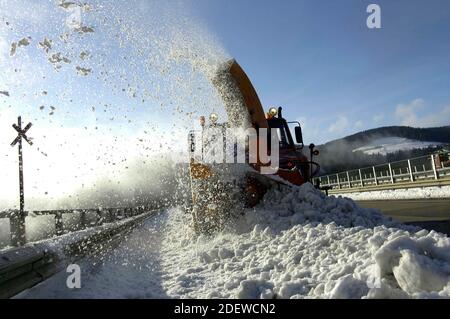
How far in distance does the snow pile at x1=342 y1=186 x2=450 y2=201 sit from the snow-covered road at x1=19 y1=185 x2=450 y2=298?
13.4 metres

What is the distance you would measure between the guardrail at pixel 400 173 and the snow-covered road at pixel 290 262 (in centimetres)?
924

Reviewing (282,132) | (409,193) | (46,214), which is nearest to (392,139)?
(409,193)

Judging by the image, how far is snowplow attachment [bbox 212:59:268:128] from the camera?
33.8 ft

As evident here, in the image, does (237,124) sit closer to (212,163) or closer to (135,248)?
(212,163)

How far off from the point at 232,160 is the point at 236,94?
5.28ft

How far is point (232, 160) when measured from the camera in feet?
32.1

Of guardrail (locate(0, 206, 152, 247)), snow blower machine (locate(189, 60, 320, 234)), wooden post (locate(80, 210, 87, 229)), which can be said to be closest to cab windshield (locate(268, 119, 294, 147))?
snow blower machine (locate(189, 60, 320, 234))

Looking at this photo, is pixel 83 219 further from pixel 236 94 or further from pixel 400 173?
pixel 400 173

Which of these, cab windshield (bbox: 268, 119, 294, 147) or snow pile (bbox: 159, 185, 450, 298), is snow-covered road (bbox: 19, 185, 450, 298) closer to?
snow pile (bbox: 159, 185, 450, 298)

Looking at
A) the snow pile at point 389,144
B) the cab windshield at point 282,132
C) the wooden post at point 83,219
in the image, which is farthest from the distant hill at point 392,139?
the cab windshield at point 282,132

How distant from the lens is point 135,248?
11875 millimetres

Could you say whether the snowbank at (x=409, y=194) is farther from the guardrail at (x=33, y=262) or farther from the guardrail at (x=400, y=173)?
the guardrail at (x=33, y=262)
